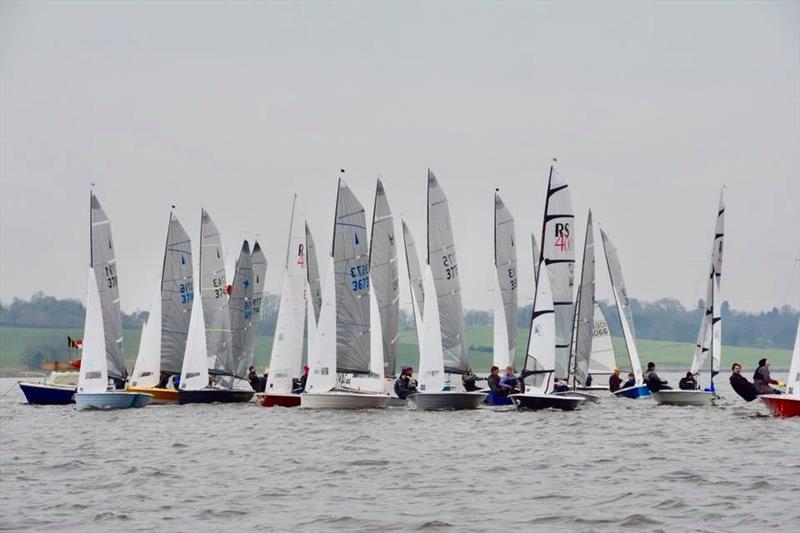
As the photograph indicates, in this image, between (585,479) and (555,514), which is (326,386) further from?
(555,514)

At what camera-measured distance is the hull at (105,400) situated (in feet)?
153

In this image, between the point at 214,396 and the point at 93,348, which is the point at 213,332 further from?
the point at 93,348

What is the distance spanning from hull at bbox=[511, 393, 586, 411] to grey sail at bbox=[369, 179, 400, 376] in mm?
6964

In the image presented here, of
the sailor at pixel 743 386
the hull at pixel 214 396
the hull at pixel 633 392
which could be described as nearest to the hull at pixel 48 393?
the hull at pixel 214 396

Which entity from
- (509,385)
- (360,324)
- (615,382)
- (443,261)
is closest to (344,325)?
(360,324)

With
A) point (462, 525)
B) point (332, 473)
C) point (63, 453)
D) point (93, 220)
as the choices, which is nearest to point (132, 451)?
point (63, 453)

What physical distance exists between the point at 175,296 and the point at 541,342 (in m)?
21.4

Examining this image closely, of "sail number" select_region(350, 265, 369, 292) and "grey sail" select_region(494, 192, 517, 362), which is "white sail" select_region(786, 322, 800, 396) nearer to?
"sail number" select_region(350, 265, 369, 292)

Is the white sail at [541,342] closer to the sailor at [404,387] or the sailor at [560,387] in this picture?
the sailor at [560,387]

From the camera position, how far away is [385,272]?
4781 cm

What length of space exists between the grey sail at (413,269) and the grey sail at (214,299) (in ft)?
28.6

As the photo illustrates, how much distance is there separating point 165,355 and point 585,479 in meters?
34.4

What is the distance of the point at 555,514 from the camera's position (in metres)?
21.3

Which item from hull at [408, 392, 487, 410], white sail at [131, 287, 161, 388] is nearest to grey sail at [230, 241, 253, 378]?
white sail at [131, 287, 161, 388]
